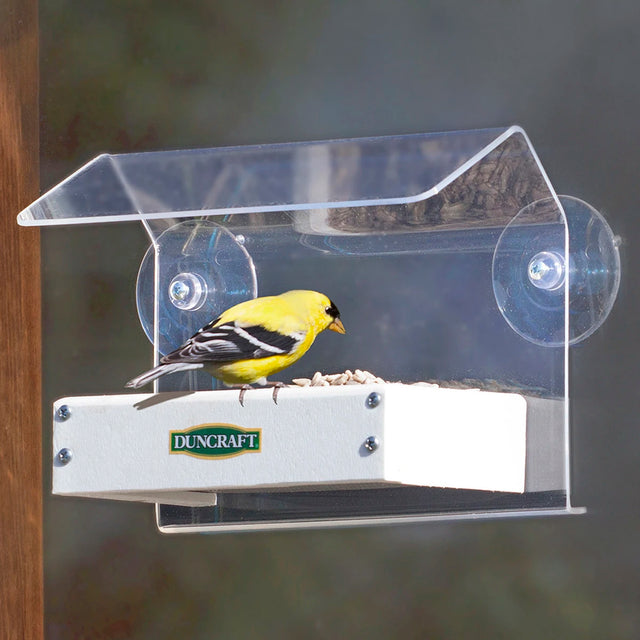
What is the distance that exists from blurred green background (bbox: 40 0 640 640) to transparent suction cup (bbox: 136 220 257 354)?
6.26ft

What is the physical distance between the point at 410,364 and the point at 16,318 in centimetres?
97

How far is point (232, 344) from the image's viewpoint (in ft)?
9.70

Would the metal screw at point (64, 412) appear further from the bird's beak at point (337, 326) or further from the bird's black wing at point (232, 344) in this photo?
the bird's beak at point (337, 326)

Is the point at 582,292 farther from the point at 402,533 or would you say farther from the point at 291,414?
the point at 402,533

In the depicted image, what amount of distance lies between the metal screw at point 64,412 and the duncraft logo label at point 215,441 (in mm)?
A: 204

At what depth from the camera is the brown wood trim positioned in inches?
143

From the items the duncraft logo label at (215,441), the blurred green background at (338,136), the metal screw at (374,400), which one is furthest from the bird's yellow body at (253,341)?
the blurred green background at (338,136)

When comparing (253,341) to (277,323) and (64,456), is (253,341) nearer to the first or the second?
(277,323)

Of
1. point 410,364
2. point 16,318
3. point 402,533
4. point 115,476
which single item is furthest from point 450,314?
point 402,533

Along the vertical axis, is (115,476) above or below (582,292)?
below

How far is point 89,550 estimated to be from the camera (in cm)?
576

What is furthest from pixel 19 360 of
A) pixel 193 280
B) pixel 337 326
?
pixel 337 326

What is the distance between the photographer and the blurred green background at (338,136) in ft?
17.4

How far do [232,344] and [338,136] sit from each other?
112 inches
